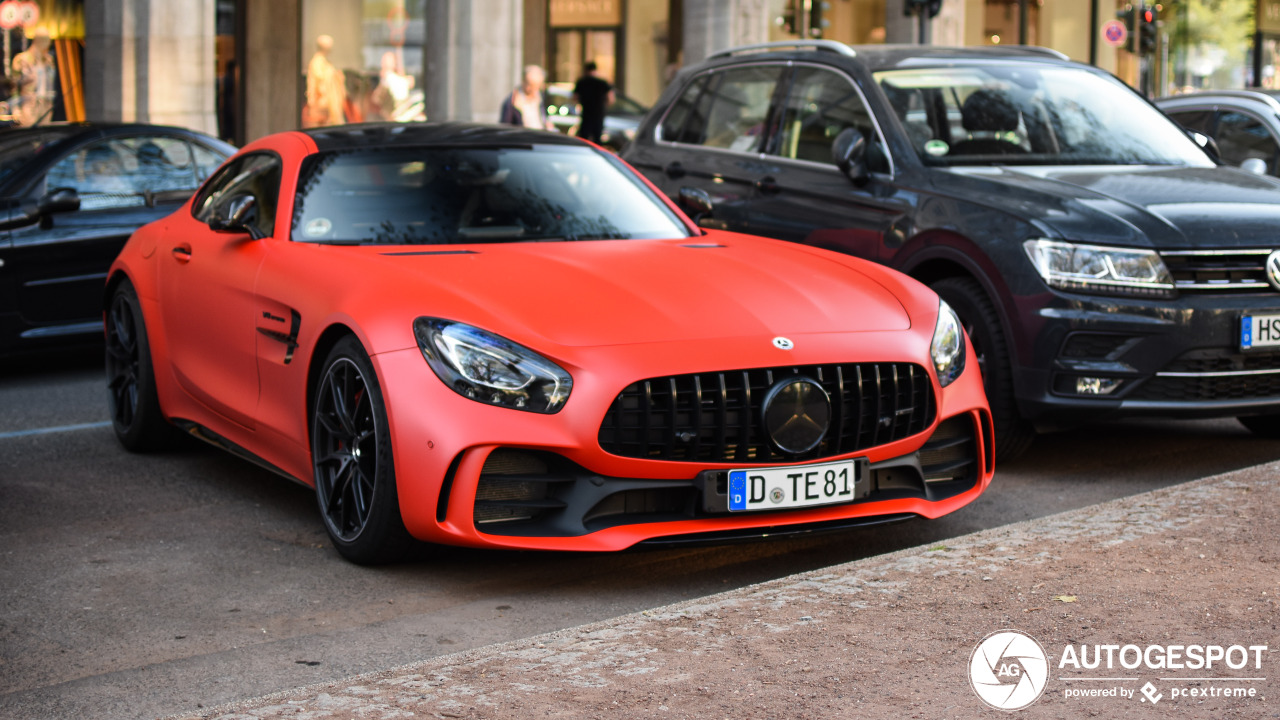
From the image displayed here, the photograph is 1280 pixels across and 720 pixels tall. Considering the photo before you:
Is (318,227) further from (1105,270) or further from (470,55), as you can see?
(470,55)

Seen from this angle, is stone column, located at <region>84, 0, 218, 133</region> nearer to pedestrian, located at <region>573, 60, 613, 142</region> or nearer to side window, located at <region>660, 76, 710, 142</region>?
pedestrian, located at <region>573, 60, 613, 142</region>

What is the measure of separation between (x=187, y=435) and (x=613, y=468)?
3139 mm

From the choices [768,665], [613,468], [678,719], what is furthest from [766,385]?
[678,719]

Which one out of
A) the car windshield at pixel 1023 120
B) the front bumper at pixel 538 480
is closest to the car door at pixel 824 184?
the car windshield at pixel 1023 120

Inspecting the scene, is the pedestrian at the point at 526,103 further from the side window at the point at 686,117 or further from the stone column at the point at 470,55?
the side window at the point at 686,117

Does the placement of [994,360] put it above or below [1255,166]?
below

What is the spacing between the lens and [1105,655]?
3.87 metres

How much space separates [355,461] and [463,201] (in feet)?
4.32

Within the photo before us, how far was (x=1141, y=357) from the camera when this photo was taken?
6438 mm

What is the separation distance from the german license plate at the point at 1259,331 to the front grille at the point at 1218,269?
0.43ft

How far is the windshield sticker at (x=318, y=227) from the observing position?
5.94 metres

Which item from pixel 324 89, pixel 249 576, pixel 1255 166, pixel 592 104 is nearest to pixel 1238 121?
pixel 1255 166

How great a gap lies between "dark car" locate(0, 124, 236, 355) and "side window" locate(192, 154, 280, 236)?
96.2 inches

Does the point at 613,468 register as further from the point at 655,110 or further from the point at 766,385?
the point at 655,110
